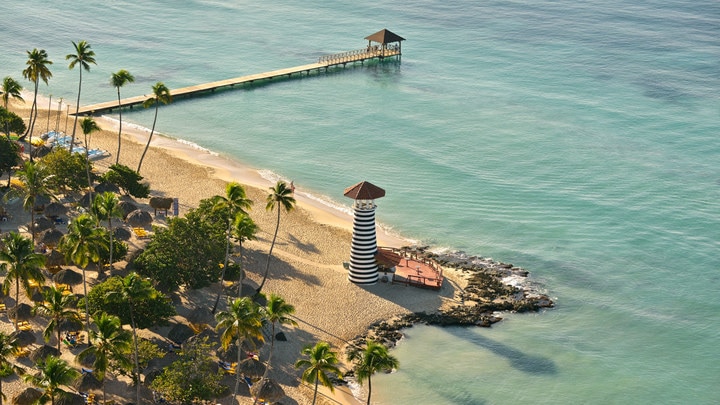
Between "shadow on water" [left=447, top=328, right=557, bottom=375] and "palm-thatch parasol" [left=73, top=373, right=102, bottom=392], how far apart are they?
26.5 metres

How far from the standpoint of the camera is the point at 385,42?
146m

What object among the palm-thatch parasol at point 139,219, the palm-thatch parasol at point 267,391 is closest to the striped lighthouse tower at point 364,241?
the palm-thatch parasol at point 139,219

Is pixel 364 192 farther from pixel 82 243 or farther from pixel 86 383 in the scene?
pixel 86 383

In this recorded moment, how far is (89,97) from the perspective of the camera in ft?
410

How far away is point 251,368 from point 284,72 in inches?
3396

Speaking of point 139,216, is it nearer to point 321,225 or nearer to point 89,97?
point 321,225

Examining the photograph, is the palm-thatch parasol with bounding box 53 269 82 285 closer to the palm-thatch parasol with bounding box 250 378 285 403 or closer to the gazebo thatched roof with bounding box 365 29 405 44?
the palm-thatch parasol with bounding box 250 378 285 403

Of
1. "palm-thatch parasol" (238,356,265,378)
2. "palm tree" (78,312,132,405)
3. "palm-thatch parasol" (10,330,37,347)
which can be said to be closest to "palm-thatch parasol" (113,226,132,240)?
"palm-thatch parasol" (10,330,37,347)

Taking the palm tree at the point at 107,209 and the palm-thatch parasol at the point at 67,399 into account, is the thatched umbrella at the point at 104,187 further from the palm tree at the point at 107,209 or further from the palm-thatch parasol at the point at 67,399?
the palm-thatch parasol at the point at 67,399

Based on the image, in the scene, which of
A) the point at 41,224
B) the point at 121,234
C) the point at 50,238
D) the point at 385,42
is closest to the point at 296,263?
the point at 121,234

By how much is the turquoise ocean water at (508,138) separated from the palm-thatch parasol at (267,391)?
798 centimetres

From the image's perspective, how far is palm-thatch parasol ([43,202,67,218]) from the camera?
258 feet

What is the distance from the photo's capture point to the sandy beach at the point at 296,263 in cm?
6481

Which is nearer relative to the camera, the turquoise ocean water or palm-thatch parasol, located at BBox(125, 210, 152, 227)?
the turquoise ocean water
